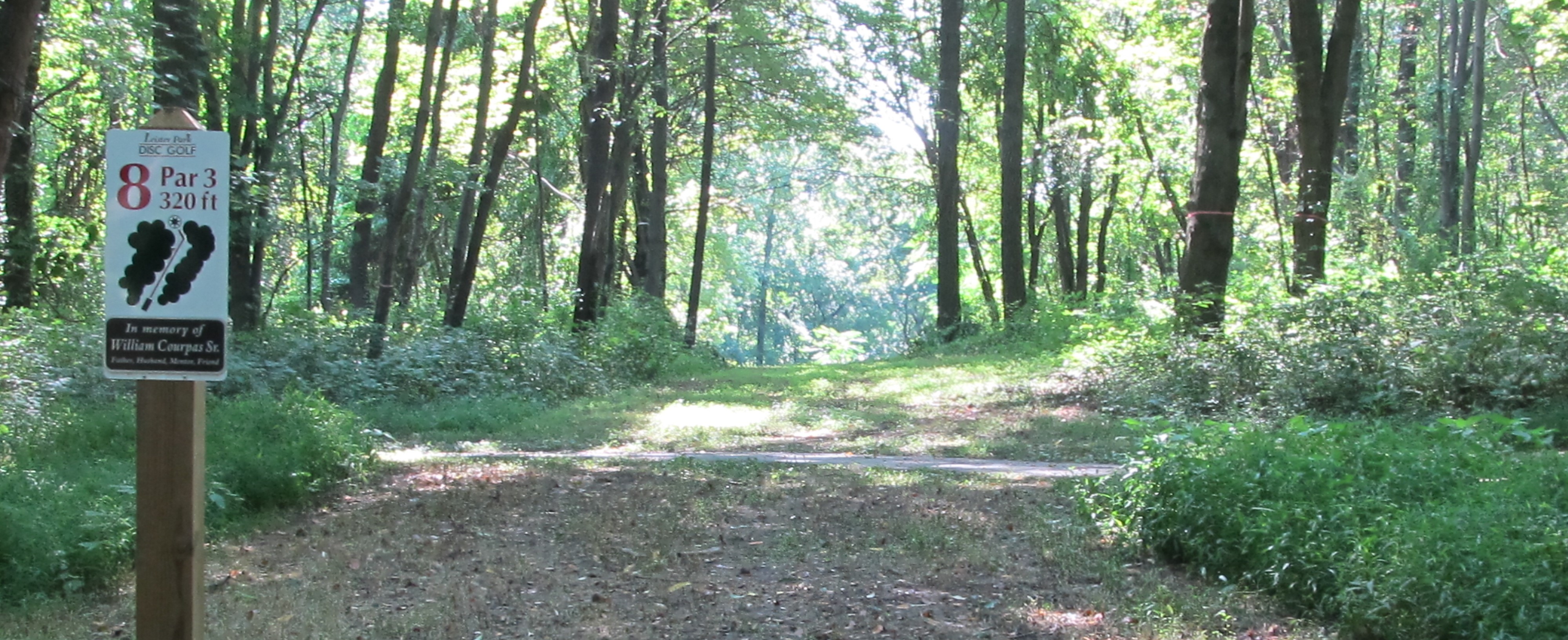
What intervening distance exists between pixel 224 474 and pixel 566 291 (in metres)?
20.1

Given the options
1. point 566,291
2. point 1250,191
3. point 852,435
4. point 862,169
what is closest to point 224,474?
point 852,435

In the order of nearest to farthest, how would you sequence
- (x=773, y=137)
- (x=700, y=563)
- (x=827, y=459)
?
1. (x=700, y=563)
2. (x=827, y=459)
3. (x=773, y=137)

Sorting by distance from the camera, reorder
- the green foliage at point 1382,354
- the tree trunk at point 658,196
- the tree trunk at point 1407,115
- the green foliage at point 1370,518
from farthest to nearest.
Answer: the tree trunk at point 658,196, the tree trunk at point 1407,115, the green foliage at point 1382,354, the green foliage at point 1370,518

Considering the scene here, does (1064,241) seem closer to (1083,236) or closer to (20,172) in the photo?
(1083,236)

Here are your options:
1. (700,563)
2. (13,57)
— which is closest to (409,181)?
(13,57)

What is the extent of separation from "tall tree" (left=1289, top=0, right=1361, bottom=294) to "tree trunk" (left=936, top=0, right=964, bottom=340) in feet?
38.6

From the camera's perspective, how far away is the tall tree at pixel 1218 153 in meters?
14.9

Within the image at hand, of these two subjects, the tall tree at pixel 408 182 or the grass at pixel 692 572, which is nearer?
the grass at pixel 692 572

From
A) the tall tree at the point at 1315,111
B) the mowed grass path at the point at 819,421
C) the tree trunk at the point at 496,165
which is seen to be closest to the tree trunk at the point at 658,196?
the tree trunk at the point at 496,165

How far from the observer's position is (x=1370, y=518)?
5.72 meters

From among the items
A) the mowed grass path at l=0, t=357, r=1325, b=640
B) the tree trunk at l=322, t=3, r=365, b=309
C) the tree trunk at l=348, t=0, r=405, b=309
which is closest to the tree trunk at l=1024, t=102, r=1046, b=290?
the tree trunk at l=348, t=0, r=405, b=309

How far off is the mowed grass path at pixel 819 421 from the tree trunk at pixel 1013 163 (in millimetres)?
6948

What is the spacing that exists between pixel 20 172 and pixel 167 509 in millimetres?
10475

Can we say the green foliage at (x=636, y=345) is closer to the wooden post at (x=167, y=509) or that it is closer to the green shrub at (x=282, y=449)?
the green shrub at (x=282, y=449)
